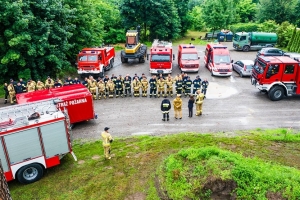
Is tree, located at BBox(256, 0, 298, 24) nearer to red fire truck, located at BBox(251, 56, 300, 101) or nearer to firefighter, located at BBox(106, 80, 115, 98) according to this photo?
red fire truck, located at BBox(251, 56, 300, 101)

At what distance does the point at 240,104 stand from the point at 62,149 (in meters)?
11.5

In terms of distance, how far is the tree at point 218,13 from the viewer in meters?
45.0

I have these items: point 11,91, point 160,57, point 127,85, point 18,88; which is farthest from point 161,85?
point 11,91

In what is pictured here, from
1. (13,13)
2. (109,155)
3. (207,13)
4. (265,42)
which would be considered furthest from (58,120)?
(207,13)

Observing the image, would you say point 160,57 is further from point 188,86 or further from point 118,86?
point 118,86

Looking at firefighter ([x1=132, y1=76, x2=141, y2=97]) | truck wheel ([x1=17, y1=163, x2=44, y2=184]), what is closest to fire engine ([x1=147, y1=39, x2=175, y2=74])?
firefighter ([x1=132, y1=76, x2=141, y2=97])

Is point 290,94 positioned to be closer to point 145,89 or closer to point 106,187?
point 145,89

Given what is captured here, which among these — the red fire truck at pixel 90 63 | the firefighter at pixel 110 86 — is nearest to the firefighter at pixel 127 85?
the firefighter at pixel 110 86

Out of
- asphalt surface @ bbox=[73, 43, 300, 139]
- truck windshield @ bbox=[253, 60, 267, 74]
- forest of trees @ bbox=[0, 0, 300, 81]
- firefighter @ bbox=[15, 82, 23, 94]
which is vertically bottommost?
asphalt surface @ bbox=[73, 43, 300, 139]

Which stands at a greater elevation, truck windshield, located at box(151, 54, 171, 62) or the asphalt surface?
truck windshield, located at box(151, 54, 171, 62)

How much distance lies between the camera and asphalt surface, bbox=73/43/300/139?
15023mm

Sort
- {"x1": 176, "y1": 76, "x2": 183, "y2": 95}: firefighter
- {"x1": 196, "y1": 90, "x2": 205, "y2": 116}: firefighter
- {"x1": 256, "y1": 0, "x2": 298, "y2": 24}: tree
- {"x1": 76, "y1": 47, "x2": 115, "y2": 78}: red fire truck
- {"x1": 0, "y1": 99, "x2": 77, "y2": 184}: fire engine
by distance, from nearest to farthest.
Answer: {"x1": 0, "y1": 99, "x2": 77, "y2": 184}: fire engine
{"x1": 196, "y1": 90, "x2": 205, "y2": 116}: firefighter
{"x1": 176, "y1": 76, "x2": 183, "y2": 95}: firefighter
{"x1": 76, "y1": 47, "x2": 115, "y2": 78}: red fire truck
{"x1": 256, "y1": 0, "x2": 298, "y2": 24}: tree

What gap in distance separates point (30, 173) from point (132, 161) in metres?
3.83

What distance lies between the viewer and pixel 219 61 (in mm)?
25422
